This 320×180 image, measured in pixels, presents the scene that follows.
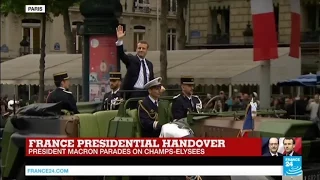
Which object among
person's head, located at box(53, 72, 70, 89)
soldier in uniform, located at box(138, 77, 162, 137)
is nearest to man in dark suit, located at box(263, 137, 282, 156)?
soldier in uniform, located at box(138, 77, 162, 137)

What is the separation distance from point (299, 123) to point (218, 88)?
28924mm

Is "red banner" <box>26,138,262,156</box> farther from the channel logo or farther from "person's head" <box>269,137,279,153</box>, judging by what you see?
the channel logo

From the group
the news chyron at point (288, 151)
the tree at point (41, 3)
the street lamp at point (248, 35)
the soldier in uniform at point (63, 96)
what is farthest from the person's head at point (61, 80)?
the street lamp at point (248, 35)

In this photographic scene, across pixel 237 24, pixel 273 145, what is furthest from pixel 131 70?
pixel 237 24

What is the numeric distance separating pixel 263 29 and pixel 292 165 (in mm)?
10924

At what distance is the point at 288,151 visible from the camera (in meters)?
7.91

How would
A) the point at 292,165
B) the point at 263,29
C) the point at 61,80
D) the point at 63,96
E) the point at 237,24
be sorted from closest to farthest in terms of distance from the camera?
the point at 292,165 < the point at 63,96 < the point at 61,80 < the point at 263,29 < the point at 237,24

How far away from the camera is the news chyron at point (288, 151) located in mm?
7883

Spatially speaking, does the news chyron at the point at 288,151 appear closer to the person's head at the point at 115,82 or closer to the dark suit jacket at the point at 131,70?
the dark suit jacket at the point at 131,70

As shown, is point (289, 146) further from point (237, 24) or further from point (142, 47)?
point (237, 24)

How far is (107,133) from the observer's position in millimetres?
10266

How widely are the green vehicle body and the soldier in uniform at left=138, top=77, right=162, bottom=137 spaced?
9cm

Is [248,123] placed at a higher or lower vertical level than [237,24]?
lower

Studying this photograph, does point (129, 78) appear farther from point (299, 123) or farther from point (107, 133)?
point (299, 123)
